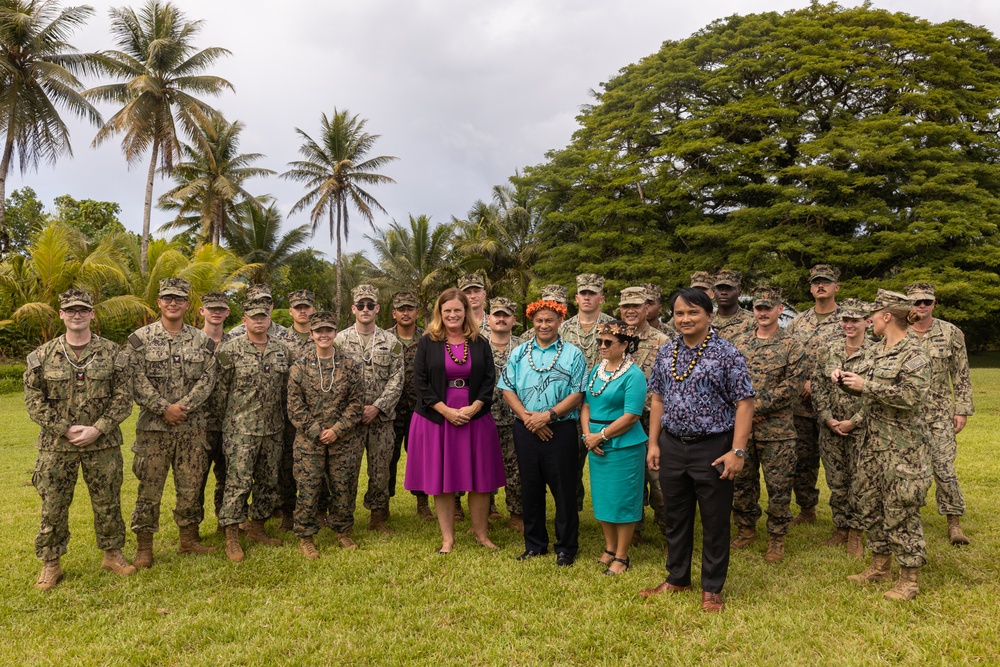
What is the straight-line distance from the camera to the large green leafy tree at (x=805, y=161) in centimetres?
1761

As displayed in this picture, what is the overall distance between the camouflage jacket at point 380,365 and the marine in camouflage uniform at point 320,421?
1.12 feet

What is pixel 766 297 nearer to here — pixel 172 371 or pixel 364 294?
pixel 364 294

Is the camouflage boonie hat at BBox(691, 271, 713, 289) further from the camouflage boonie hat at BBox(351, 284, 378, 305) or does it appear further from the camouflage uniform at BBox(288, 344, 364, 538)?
the camouflage uniform at BBox(288, 344, 364, 538)

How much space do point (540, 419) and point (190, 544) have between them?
10.2ft

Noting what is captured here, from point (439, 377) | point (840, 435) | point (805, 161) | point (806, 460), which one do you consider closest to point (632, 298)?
point (439, 377)

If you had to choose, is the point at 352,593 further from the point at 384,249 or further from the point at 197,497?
the point at 384,249

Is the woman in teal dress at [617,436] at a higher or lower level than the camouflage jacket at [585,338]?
lower

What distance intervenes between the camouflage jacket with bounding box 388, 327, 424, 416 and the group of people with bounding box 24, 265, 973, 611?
273 mm

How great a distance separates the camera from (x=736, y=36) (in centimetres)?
2155

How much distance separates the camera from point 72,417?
453cm

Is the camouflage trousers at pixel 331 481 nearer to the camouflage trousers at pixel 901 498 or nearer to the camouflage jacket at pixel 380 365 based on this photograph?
the camouflage jacket at pixel 380 365

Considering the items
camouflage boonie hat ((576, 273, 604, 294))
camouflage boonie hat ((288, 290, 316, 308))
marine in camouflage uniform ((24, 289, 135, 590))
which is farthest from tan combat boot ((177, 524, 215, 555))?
camouflage boonie hat ((576, 273, 604, 294))

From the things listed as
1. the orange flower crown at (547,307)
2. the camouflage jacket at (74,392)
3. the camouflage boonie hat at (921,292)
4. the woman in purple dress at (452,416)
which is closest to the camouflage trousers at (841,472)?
the camouflage boonie hat at (921,292)

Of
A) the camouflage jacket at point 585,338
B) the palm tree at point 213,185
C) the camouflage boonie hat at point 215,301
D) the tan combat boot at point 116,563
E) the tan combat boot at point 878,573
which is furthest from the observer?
the palm tree at point 213,185
